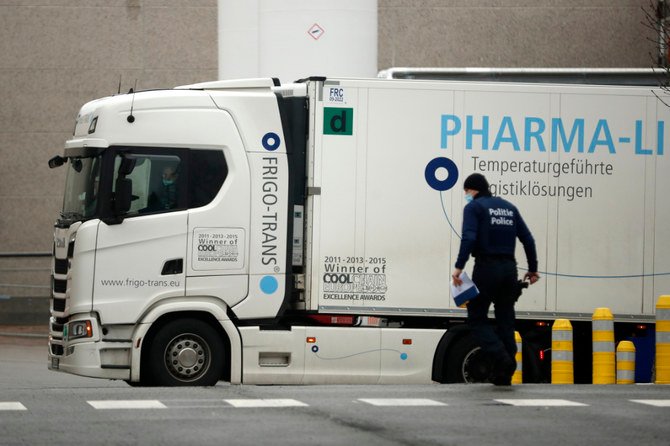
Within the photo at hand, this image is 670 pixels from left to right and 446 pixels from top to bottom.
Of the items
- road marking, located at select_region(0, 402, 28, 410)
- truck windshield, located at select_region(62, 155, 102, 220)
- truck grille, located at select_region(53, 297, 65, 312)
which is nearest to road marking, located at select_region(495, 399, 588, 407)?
road marking, located at select_region(0, 402, 28, 410)

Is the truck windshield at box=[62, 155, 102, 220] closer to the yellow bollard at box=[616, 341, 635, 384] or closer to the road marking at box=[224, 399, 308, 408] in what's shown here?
the road marking at box=[224, 399, 308, 408]

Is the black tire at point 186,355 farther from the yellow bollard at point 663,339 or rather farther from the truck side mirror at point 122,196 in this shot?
the yellow bollard at point 663,339

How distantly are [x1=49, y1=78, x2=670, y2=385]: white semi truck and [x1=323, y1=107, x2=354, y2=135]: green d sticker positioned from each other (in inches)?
0.6

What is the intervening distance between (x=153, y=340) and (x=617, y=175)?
16.2 feet

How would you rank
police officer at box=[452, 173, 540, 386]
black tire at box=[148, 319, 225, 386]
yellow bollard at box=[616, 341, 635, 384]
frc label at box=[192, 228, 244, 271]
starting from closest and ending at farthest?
1. police officer at box=[452, 173, 540, 386]
2. black tire at box=[148, 319, 225, 386]
3. frc label at box=[192, 228, 244, 271]
4. yellow bollard at box=[616, 341, 635, 384]

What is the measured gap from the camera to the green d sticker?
13.8 m

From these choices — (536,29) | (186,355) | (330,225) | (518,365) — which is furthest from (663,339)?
(536,29)

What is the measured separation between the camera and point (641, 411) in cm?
1012

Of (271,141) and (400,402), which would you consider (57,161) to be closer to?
(271,141)

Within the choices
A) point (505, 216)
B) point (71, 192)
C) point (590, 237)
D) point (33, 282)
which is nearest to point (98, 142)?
point (71, 192)

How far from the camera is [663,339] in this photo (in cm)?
1365

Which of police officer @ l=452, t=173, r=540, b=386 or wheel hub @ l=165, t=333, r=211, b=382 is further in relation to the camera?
wheel hub @ l=165, t=333, r=211, b=382

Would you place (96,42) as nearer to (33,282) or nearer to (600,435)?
(33,282)

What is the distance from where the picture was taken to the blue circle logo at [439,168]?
14.0 meters
